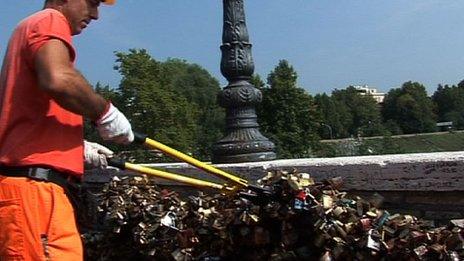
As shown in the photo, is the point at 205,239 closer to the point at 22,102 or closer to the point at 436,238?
the point at 436,238

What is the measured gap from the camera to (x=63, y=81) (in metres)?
2.69

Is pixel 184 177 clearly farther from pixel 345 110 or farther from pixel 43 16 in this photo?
pixel 345 110

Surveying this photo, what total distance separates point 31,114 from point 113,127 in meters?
0.34

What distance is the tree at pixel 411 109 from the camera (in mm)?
54656

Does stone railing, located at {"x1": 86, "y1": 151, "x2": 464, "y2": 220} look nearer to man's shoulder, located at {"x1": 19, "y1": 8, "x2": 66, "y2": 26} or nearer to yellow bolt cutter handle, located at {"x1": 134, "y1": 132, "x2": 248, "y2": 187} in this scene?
yellow bolt cutter handle, located at {"x1": 134, "y1": 132, "x2": 248, "y2": 187}

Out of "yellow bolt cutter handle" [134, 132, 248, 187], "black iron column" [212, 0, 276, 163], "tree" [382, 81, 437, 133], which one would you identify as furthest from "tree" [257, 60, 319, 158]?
"tree" [382, 81, 437, 133]

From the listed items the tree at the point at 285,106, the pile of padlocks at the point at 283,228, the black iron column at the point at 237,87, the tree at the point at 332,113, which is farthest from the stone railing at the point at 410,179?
the tree at the point at 332,113

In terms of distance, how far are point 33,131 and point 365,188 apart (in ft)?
7.74

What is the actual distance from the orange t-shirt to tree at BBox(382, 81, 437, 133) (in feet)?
166

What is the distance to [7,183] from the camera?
2.85 metres

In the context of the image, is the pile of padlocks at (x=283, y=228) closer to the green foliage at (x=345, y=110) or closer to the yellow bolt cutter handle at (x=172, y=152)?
the yellow bolt cutter handle at (x=172, y=152)

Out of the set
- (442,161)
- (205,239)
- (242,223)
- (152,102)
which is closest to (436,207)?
(442,161)

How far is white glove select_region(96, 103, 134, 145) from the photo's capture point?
292 cm

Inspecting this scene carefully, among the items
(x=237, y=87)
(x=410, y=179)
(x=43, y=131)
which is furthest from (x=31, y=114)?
(x=237, y=87)
